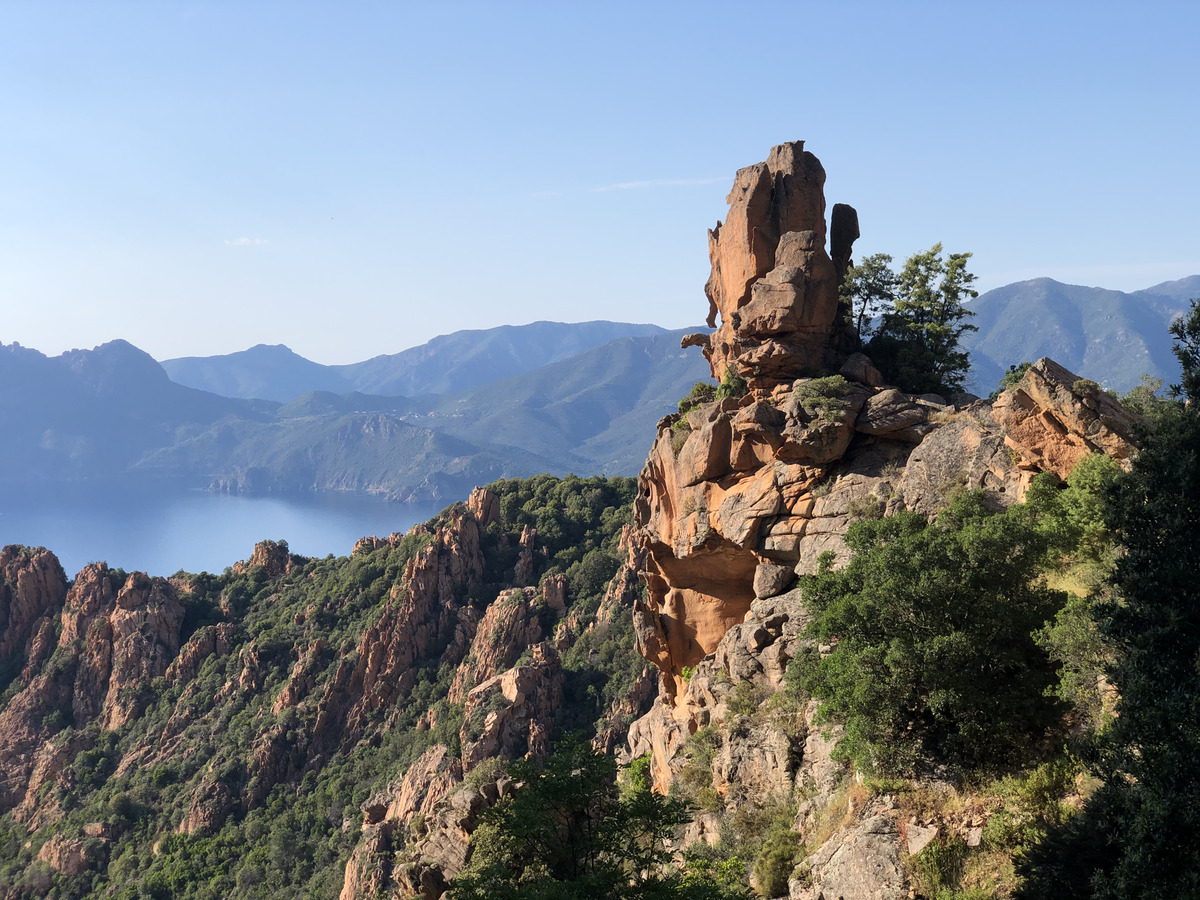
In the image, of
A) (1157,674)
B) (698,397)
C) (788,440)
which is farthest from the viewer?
(698,397)

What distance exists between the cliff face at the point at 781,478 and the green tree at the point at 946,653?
1923 millimetres

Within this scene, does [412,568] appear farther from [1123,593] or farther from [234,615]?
[1123,593]

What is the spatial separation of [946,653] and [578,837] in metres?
8.85

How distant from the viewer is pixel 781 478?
3244cm

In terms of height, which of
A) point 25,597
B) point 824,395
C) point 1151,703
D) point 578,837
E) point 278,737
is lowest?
point 278,737

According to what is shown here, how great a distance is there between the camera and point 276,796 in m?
69.8

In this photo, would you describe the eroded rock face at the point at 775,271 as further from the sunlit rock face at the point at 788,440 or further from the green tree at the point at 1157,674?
the green tree at the point at 1157,674

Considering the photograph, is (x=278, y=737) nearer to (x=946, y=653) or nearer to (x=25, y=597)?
(x=25, y=597)

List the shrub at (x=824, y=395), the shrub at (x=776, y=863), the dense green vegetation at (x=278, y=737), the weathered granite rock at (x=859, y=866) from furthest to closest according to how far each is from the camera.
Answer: the dense green vegetation at (x=278, y=737), the shrub at (x=824, y=395), the shrub at (x=776, y=863), the weathered granite rock at (x=859, y=866)

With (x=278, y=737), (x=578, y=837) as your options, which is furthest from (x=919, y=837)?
(x=278, y=737)

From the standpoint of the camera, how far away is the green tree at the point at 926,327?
119 feet

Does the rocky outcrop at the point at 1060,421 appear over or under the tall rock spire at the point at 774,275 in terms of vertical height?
under

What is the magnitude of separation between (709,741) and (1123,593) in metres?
15.0

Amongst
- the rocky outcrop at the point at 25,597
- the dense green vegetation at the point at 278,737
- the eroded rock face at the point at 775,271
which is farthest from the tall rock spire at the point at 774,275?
the rocky outcrop at the point at 25,597
